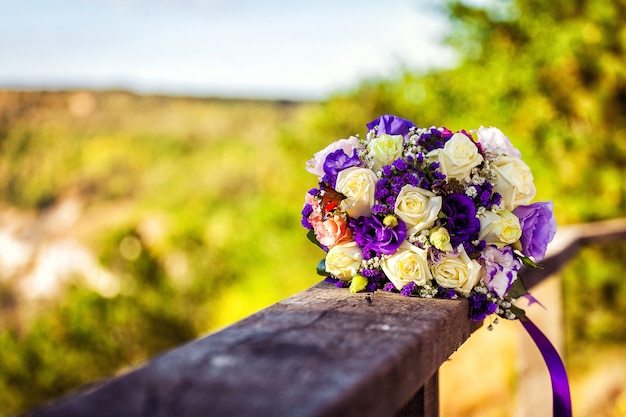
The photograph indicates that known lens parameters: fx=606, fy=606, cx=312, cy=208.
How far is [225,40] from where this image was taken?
59656 mm

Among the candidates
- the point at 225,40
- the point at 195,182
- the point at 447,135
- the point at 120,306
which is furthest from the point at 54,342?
the point at 225,40

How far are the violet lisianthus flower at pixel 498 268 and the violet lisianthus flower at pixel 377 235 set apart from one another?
0.18 metres

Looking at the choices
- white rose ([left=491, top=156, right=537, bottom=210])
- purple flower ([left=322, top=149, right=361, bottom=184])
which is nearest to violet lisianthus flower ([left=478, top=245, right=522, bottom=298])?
white rose ([left=491, top=156, right=537, bottom=210])

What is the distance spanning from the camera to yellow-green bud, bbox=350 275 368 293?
1.22 meters

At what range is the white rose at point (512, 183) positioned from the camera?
1.31 metres

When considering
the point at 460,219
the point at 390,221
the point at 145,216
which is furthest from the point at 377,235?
the point at 145,216

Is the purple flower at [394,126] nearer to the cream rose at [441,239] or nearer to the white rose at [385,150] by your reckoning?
the white rose at [385,150]

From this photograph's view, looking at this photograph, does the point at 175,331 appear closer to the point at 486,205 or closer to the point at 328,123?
the point at 328,123

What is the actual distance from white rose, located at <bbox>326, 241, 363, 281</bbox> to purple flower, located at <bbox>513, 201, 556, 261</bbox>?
38 cm

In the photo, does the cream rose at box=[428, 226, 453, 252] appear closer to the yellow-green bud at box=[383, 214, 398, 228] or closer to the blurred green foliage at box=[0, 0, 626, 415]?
the yellow-green bud at box=[383, 214, 398, 228]

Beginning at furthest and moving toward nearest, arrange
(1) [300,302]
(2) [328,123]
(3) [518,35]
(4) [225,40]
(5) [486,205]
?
1. (4) [225,40]
2. (2) [328,123]
3. (3) [518,35]
4. (5) [486,205]
5. (1) [300,302]

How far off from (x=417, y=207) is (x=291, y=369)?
58 cm

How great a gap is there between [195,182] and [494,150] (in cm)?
3989

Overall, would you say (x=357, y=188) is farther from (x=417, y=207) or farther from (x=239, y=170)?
(x=239, y=170)
